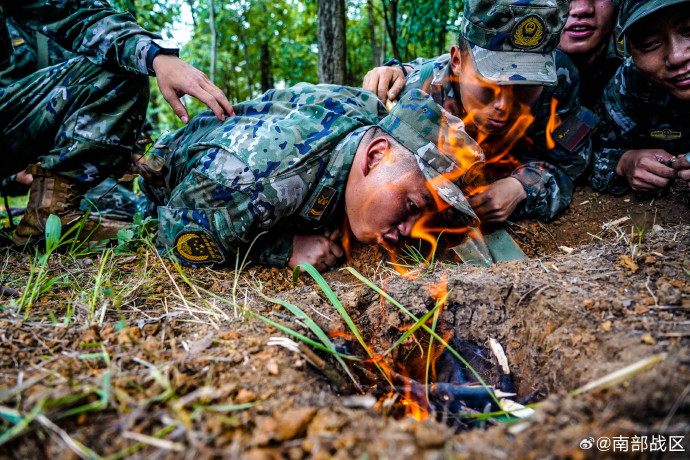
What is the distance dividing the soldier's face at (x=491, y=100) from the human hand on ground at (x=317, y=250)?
3.81 feet

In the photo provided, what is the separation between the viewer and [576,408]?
82 centimetres

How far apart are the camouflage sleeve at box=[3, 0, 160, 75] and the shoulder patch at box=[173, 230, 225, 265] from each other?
3.31 ft

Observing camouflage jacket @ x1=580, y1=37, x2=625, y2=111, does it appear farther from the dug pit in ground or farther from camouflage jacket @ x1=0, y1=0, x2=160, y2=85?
camouflage jacket @ x1=0, y1=0, x2=160, y2=85

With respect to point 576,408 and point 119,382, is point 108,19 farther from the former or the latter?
point 576,408

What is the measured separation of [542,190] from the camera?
2484mm

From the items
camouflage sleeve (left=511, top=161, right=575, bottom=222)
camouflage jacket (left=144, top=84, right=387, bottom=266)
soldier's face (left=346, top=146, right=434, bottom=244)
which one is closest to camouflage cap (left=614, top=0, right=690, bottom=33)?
camouflage sleeve (left=511, top=161, right=575, bottom=222)

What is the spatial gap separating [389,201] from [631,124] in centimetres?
190

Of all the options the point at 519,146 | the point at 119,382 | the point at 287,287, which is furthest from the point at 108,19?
the point at 519,146

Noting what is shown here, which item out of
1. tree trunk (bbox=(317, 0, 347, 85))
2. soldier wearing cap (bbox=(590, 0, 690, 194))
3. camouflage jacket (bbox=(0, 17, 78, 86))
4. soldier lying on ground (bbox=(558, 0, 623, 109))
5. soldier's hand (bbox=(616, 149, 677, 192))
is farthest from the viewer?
tree trunk (bbox=(317, 0, 347, 85))

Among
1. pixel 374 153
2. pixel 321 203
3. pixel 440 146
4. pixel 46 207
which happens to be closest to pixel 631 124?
pixel 440 146

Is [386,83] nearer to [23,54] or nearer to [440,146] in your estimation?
[440,146]

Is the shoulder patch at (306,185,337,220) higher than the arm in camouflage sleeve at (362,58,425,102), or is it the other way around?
the arm in camouflage sleeve at (362,58,425,102)

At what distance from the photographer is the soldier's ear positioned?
198cm

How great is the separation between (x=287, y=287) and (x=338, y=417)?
1.27m
